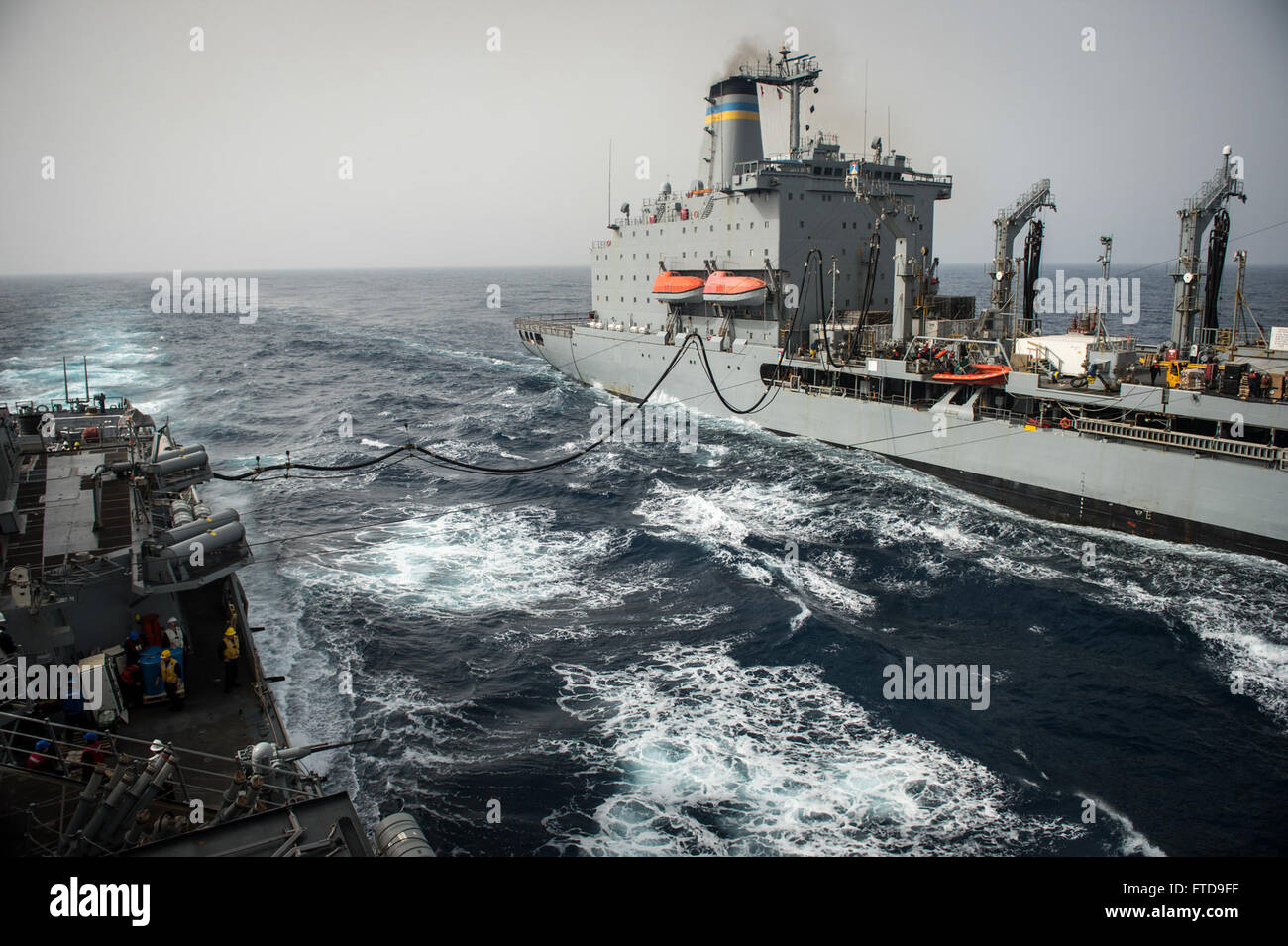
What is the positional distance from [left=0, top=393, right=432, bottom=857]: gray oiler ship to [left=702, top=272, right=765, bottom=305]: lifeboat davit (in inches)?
832

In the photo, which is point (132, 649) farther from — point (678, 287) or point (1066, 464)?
point (678, 287)

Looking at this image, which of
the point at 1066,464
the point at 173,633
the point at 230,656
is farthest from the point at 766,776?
the point at 1066,464

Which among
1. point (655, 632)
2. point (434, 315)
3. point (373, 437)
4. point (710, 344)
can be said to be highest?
point (434, 315)

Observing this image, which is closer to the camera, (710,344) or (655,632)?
(655,632)

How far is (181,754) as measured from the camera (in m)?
10.3

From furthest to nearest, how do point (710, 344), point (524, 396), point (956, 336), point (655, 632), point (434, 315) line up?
1. point (434, 315)
2. point (524, 396)
3. point (710, 344)
4. point (956, 336)
5. point (655, 632)

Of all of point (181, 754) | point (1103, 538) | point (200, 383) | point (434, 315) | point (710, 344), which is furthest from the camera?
point (434, 315)

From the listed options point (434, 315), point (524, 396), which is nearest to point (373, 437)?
point (524, 396)

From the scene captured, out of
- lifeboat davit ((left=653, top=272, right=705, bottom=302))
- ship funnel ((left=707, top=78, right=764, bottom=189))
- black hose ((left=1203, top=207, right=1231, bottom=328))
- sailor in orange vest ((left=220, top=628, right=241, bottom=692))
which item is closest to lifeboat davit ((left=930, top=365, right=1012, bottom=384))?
black hose ((left=1203, top=207, right=1231, bottom=328))

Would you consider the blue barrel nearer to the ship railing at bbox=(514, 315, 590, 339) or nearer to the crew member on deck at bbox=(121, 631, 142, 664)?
the crew member on deck at bbox=(121, 631, 142, 664)

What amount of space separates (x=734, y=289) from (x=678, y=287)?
13.1 ft
